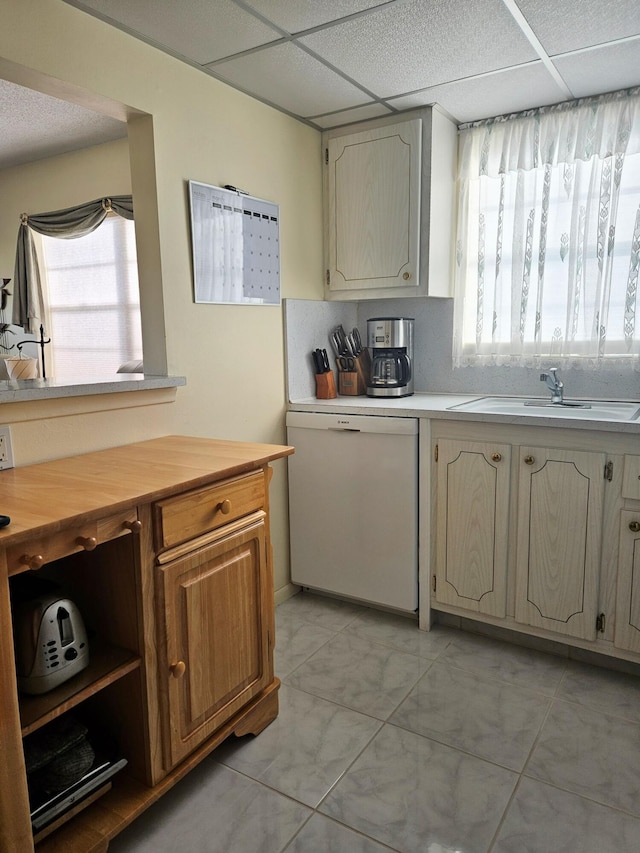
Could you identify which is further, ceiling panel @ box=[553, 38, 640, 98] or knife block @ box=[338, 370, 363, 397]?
knife block @ box=[338, 370, 363, 397]

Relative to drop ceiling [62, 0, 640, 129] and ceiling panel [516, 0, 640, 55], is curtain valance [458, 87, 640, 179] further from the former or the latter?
ceiling panel [516, 0, 640, 55]

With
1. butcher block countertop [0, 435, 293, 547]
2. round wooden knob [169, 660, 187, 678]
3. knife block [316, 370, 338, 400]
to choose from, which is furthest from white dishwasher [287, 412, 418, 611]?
round wooden knob [169, 660, 187, 678]

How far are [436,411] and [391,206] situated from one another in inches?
38.3

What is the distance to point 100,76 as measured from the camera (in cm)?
185

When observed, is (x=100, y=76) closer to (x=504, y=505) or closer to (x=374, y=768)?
(x=504, y=505)

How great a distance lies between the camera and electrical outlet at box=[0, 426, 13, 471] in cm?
166

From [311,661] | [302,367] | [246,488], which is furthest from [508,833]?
[302,367]

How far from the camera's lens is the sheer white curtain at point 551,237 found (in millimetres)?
2449

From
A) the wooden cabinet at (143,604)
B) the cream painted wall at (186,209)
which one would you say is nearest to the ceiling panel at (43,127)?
the cream painted wall at (186,209)

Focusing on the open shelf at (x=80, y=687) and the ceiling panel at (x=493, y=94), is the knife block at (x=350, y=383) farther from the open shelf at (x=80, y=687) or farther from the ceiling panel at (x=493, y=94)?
the open shelf at (x=80, y=687)

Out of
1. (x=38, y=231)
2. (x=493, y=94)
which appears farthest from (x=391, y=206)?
(x=38, y=231)

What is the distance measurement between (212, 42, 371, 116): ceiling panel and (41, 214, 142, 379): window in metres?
1.75

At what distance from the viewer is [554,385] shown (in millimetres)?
2570

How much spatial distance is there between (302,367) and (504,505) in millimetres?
1123
